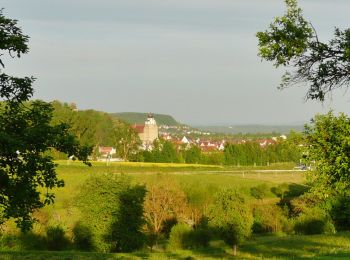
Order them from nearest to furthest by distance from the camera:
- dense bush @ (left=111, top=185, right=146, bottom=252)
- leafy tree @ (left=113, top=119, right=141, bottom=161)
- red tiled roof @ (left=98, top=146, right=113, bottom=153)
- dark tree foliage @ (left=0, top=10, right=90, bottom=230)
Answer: dark tree foliage @ (left=0, top=10, right=90, bottom=230) < dense bush @ (left=111, top=185, right=146, bottom=252) < leafy tree @ (left=113, top=119, right=141, bottom=161) < red tiled roof @ (left=98, top=146, right=113, bottom=153)

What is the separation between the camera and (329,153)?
57.4ft

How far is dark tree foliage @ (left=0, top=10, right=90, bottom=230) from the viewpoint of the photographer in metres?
12.5

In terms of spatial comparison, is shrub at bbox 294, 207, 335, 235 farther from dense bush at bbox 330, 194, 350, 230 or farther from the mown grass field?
the mown grass field

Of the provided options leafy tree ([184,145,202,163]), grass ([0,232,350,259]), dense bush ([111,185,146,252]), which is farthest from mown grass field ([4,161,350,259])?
leafy tree ([184,145,202,163])

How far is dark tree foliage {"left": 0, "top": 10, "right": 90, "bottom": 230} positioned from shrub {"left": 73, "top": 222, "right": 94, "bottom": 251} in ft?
75.9

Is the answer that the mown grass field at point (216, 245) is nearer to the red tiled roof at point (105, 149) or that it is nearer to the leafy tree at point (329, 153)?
the leafy tree at point (329, 153)

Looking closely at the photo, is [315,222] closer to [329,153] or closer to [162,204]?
[162,204]

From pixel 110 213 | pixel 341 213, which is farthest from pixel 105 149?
pixel 110 213

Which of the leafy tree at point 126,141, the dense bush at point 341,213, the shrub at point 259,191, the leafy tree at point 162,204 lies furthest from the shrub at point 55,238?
the leafy tree at point 126,141

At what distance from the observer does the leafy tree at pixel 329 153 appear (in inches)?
652

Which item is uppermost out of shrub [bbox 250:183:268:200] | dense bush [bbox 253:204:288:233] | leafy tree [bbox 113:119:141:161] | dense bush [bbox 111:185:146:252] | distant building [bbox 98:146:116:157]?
Answer: leafy tree [bbox 113:119:141:161]

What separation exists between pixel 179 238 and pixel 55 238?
1087 centimetres

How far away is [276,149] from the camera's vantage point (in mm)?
142000

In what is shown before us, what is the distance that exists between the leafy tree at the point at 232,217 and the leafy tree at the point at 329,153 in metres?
20.6
